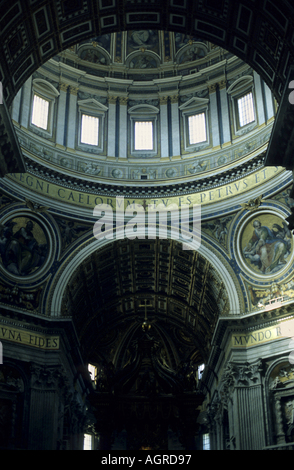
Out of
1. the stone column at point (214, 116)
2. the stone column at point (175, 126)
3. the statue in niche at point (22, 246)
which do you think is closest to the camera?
the statue in niche at point (22, 246)

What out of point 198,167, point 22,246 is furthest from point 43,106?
point 198,167

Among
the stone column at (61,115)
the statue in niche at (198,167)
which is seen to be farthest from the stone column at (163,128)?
the stone column at (61,115)

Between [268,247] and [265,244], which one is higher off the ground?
[265,244]

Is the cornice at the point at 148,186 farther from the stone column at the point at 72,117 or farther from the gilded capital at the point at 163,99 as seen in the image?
the gilded capital at the point at 163,99

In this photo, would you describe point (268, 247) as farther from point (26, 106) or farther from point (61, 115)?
point (26, 106)

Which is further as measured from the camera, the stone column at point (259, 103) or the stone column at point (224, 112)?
the stone column at point (224, 112)

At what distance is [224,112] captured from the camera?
32.1m

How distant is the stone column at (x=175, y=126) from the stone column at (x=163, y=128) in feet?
1.27

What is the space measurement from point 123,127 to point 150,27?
13.1 metres

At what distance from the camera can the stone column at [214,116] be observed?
3180cm

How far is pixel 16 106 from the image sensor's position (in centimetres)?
2953

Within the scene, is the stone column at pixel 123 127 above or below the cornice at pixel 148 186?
above

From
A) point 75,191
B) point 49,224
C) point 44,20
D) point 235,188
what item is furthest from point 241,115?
point 44,20
